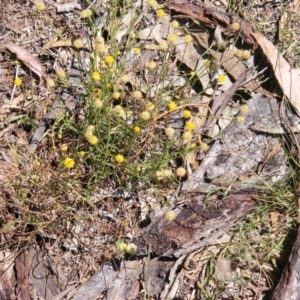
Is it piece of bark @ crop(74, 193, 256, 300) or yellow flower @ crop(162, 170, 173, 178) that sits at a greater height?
yellow flower @ crop(162, 170, 173, 178)

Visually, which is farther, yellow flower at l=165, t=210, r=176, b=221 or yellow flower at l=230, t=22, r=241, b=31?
yellow flower at l=230, t=22, r=241, b=31

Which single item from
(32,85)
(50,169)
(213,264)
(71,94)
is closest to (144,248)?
(213,264)

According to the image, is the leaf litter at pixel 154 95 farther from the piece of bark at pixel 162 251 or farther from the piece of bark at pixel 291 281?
the piece of bark at pixel 291 281

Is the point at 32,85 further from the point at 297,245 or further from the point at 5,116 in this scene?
the point at 297,245


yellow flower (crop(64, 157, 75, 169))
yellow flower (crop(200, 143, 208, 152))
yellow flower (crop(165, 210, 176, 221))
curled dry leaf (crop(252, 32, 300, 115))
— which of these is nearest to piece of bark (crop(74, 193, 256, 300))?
yellow flower (crop(165, 210, 176, 221))

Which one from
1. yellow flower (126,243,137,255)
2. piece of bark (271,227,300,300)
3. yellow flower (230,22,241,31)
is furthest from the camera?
yellow flower (230,22,241,31)

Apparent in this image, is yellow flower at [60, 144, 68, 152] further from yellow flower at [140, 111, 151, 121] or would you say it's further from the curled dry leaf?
the curled dry leaf

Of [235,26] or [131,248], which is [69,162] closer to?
[131,248]

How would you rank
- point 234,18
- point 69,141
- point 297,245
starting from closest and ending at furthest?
point 297,245
point 69,141
point 234,18
